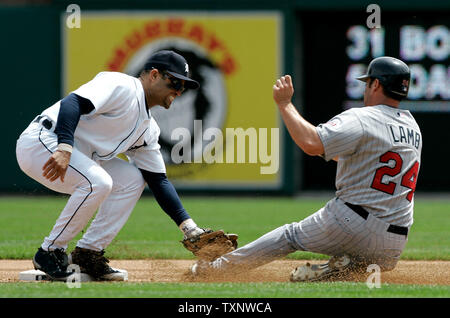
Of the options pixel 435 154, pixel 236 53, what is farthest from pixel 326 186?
pixel 236 53

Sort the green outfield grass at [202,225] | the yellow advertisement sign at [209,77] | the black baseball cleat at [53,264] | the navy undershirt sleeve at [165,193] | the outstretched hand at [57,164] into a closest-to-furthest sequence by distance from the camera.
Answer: the green outfield grass at [202,225]
the outstretched hand at [57,164]
the black baseball cleat at [53,264]
the navy undershirt sleeve at [165,193]
the yellow advertisement sign at [209,77]

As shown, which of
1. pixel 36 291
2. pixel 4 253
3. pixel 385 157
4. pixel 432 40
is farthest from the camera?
pixel 432 40

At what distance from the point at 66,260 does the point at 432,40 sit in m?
9.96

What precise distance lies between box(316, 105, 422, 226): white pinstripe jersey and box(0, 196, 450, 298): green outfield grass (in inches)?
18.8

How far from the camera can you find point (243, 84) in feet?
44.6

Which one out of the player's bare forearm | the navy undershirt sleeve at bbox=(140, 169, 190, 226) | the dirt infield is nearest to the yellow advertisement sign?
the dirt infield

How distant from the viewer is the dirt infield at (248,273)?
5.30m

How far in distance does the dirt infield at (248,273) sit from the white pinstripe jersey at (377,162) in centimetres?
61

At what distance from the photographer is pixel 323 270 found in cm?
508

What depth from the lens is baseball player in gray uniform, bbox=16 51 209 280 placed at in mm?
4812

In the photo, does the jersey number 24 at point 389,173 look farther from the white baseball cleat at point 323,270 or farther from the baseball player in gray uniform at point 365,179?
the white baseball cleat at point 323,270

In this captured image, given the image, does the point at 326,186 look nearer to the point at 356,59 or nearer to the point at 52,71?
the point at 356,59

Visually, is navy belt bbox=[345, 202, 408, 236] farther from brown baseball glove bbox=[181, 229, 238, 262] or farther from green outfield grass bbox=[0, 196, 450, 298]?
brown baseball glove bbox=[181, 229, 238, 262]

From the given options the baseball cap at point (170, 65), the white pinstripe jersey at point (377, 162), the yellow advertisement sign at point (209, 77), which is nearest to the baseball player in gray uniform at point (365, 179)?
the white pinstripe jersey at point (377, 162)
